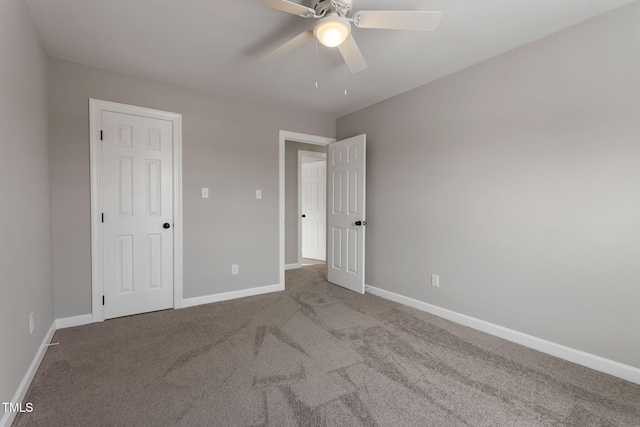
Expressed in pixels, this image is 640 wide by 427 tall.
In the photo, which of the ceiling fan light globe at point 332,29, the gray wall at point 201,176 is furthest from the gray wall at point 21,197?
the ceiling fan light globe at point 332,29

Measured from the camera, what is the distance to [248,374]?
187cm

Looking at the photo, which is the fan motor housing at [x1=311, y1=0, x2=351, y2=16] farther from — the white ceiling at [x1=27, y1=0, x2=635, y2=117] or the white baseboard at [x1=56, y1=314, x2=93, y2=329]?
the white baseboard at [x1=56, y1=314, x2=93, y2=329]

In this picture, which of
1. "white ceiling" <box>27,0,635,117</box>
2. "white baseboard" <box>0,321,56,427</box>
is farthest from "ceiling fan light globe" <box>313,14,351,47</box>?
"white baseboard" <box>0,321,56,427</box>

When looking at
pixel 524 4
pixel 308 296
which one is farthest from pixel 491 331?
pixel 524 4

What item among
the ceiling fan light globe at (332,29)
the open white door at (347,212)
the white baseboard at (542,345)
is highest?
the ceiling fan light globe at (332,29)

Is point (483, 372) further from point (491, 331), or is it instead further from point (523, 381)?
A: point (491, 331)

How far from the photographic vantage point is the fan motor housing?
161 cm

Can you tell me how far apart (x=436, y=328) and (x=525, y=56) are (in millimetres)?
2443

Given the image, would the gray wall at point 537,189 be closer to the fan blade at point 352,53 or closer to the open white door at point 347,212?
the open white door at point 347,212

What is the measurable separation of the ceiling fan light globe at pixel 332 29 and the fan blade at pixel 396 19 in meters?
0.13

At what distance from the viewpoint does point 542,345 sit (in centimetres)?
221

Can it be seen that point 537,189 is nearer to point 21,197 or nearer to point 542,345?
point 542,345

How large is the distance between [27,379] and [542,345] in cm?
357

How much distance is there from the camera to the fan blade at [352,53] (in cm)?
183
